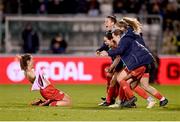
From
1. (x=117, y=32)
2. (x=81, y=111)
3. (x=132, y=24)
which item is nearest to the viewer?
(x=81, y=111)

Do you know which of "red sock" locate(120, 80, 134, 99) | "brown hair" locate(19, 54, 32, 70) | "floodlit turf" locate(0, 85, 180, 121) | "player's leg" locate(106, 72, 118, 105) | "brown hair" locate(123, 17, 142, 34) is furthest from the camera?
"player's leg" locate(106, 72, 118, 105)

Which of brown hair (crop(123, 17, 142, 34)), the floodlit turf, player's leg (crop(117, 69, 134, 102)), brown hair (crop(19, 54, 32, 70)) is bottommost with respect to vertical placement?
the floodlit turf

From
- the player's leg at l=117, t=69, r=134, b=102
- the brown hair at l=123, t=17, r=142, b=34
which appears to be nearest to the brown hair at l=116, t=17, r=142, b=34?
the brown hair at l=123, t=17, r=142, b=34

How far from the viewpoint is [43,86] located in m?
17.4

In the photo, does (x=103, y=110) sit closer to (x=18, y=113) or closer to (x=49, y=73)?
(x=18, y=113)

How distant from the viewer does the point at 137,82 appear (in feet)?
57.1

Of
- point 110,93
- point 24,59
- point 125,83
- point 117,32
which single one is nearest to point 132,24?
point 117,32

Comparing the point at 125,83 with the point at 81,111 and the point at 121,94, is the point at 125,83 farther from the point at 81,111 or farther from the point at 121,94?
the point at 81,111

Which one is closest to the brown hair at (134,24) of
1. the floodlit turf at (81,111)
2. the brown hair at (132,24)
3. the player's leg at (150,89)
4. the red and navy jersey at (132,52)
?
the brown hair at (132,24)

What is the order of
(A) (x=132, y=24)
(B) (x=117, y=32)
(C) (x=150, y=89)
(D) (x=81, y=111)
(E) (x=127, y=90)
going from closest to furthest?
(D) (x=81, y=111)
(E) (x=127, y=90)
(A) (x=132, y=24)
(B) (x=117, y=32)
(C) (x=150, y=89)

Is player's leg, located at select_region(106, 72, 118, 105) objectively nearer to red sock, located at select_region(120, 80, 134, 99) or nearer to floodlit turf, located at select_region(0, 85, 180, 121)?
floodlit turf, located at select_region(0, 85, 180, 121)

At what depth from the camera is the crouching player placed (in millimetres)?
17344

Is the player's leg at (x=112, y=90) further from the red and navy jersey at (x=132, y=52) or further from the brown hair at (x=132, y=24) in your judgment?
the brown hair at (x=132, y=24)

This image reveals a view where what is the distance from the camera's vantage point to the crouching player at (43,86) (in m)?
17.3
